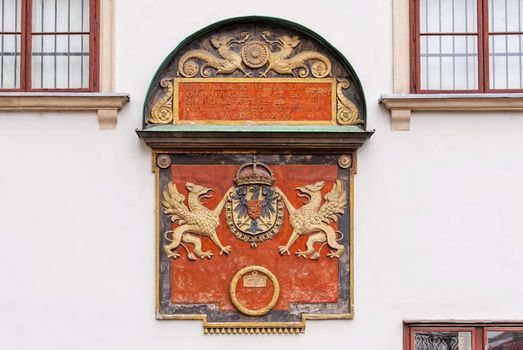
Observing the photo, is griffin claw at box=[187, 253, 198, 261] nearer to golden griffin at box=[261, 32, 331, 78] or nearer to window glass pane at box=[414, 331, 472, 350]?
golden griffin at box=[261, 32, 331, 78]

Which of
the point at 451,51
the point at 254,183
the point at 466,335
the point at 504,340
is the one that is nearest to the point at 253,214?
the point at 254,183

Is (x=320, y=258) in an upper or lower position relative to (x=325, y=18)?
lower

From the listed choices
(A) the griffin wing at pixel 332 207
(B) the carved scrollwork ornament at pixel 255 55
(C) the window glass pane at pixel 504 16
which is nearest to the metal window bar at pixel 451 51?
(C) the window glass pane at pixel 504 16

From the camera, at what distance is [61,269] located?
9.51m

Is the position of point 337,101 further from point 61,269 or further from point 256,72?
point 61,269

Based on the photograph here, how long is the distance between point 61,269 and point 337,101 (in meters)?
3.56

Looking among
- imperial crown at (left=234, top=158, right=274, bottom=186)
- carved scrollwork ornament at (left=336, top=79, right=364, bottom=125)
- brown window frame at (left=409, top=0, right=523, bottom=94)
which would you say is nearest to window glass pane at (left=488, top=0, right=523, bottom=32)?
brown window frame at (left=409, top=0, right=523, bottom=94)

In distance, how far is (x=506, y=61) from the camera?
A: 985 centimetres

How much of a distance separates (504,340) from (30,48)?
20.3ft

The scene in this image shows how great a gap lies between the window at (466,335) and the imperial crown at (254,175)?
2.20 metres

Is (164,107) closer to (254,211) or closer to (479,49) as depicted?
(254,211)

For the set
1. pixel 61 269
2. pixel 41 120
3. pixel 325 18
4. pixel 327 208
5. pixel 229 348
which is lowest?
pixel 229 348

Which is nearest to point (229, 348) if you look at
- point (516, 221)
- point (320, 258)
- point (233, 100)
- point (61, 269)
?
point (320, 258)

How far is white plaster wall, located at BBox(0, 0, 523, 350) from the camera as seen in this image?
9461mm
